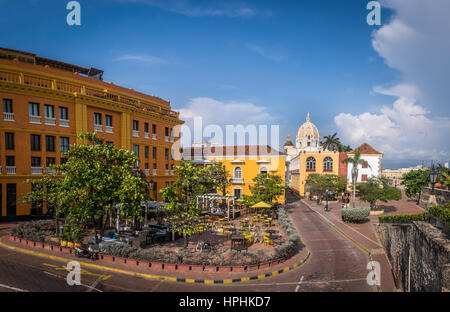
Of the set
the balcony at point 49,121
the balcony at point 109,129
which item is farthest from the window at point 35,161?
the balcony at point 109,129

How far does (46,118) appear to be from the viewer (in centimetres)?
2395

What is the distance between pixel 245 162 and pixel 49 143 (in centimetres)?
2391

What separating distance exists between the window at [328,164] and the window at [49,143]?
4241 cm

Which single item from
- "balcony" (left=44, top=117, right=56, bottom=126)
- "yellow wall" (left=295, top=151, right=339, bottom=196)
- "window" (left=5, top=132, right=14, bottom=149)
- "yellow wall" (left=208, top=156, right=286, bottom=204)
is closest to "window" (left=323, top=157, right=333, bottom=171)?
"yellow wall" (left=295, top=151, right=339, bottom=196)

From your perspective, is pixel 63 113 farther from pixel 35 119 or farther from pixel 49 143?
pixel 49 143

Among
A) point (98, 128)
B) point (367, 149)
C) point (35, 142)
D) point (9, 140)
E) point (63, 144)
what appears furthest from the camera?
point (367, 149)

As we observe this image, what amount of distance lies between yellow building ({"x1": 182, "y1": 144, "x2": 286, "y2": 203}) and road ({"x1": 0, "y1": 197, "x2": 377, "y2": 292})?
21.7 metres

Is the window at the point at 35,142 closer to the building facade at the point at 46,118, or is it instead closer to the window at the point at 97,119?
the building facade at the point at 46,118

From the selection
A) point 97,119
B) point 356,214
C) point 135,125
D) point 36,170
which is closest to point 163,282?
point 36,170

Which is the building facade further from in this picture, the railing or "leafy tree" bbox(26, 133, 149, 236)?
"leafy tree" bbox(26, 133, 149, 236)

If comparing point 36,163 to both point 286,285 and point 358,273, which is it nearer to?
point 286,285

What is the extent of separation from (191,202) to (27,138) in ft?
59.1

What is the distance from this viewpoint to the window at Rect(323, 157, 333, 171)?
156 feet
